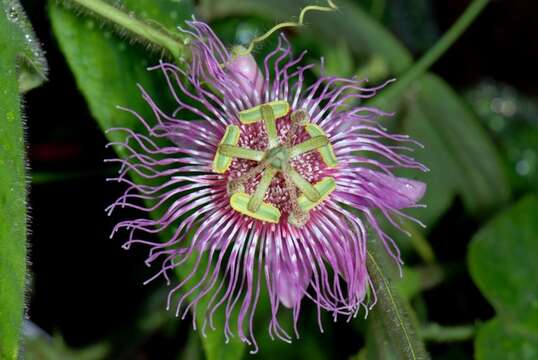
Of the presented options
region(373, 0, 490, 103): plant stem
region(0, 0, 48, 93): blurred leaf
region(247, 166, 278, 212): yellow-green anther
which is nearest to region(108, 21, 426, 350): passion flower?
region(247, 166, 278, 212): yellow-green anther

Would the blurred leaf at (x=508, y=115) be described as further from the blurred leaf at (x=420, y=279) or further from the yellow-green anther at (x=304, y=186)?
the yellow-green anther at (x=304, y=186)

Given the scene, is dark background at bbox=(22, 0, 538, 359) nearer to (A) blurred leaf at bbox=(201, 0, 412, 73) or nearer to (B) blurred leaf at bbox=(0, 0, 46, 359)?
(A) blurred leaf at bbox=(201, 0, 412, 73)

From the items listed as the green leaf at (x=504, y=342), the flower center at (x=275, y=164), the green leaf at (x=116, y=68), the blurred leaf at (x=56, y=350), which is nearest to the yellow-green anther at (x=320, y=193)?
the flower center at (x=275, y=164)

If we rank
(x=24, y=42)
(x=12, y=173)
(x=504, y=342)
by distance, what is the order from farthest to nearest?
(x=504, y=342), (x=24, y=42), (x=12, y=173)

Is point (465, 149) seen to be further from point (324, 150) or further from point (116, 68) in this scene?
point (116, 68)

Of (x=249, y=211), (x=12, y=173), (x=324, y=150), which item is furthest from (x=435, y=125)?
(x=12, y=173)

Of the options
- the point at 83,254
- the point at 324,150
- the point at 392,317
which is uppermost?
the point at 324,150
